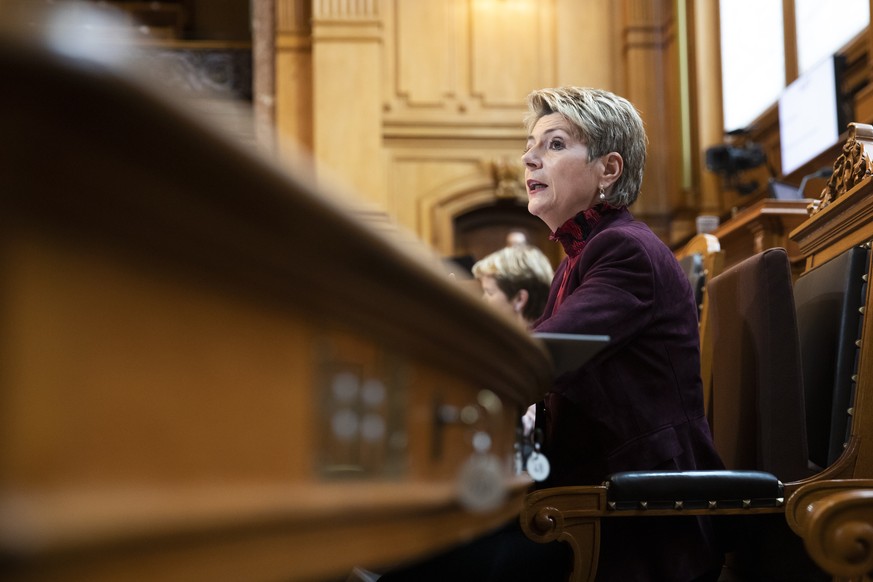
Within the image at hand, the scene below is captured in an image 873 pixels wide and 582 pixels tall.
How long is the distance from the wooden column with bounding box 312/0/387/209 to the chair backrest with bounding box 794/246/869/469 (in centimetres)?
590

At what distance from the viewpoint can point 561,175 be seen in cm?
189

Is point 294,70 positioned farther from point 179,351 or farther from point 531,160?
point 179,351

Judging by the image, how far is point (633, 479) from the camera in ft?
4.79

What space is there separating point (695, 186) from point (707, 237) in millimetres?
5362

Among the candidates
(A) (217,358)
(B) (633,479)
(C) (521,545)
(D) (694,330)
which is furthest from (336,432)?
(D) (694,330)

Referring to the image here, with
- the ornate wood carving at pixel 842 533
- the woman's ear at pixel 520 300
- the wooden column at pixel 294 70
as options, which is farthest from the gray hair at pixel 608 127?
the wooden column at pixel 294 70

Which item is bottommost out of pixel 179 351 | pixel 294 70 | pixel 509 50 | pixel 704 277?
pixel 179 351

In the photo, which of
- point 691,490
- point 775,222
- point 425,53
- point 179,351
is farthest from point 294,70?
point 179,351

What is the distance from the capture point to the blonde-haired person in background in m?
3.28

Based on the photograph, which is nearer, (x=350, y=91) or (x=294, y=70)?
(x=350, y=91)

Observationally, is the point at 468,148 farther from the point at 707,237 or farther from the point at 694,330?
the point at 694,330

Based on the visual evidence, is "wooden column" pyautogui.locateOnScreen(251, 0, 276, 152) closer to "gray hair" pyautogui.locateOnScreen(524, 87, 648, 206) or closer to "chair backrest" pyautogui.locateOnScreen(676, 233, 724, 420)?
"chair backrest" pyautogui.locateOnScreen(676, 233, 724, 420)

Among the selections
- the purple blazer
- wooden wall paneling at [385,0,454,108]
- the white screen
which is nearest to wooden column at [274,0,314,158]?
wooden wall paneling at [385,0,454,108]

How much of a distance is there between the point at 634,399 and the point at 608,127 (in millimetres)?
542
